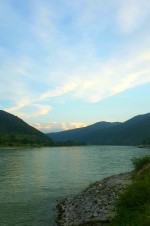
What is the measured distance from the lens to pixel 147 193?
75.6ft

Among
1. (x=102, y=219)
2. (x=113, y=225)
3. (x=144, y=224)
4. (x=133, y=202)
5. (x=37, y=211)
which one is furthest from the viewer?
(x=37, y=211)

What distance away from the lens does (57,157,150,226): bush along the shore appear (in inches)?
796

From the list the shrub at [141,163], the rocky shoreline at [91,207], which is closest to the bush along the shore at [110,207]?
the rocky shoreline at [91,207]

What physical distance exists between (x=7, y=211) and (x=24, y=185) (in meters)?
17.1

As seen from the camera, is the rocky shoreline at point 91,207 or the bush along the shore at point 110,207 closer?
the bush along the shore at point 110,207

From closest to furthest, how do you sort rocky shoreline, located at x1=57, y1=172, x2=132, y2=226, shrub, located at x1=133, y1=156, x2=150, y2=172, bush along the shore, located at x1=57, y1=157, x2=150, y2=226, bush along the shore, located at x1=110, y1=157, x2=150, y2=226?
bush along the shore, located at x1=110, y1=157, x2=150, y2=226 → bush along the shore, located at x1=57, y1=157, x2=150, y2=226 → rocky shoreline, located at x1=57, y1=172, x2=132, y2=226 → shrub, located at x1=133, y1=156, x2=150, y2=172

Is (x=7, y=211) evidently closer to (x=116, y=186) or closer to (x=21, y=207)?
(x=21, y=207)

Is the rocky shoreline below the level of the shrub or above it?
below

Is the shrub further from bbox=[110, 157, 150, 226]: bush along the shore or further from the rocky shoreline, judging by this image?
bbox=[110, 157, 150, 226]: bush along the shore

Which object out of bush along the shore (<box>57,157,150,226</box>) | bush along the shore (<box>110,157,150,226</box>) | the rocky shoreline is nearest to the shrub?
bush along the shore (<box>57,157,150,226</box>)

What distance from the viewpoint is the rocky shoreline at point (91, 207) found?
1059 inches

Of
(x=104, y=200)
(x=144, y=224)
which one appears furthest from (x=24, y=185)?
(x=144, y=224)

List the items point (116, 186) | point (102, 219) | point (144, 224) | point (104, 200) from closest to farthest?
1. point (144, 224)
2. point (102, 219)
3. point (104, 200)
4. point (116, 186)

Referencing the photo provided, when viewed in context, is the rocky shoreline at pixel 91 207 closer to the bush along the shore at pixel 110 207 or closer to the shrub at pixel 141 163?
the bush along the shore at pixel 110 207
